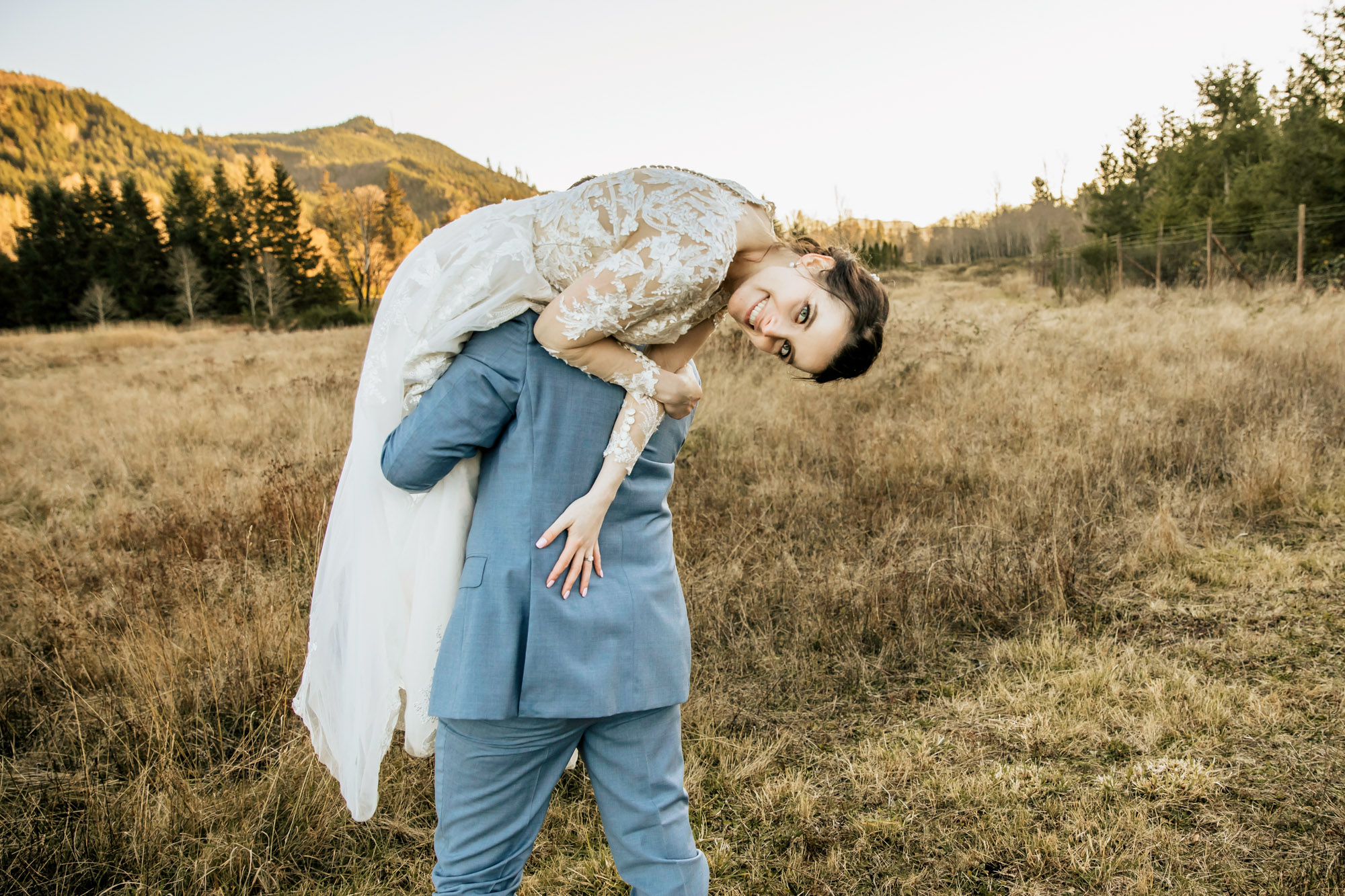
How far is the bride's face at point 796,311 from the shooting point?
4.36 feet

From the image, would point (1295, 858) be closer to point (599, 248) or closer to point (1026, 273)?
point (599, 248)

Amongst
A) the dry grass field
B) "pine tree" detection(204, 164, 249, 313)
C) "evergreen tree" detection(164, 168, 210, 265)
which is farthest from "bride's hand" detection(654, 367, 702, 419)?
"evergreen tree" detection(164, 168, 210, 265)

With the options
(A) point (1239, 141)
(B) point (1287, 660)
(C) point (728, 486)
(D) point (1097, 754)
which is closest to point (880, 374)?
(C) point (728, 486)

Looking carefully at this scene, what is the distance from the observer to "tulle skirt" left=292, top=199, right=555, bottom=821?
1254 millimetres

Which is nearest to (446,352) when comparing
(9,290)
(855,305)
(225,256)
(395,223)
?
(855,305)

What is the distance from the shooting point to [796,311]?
52.5 inches

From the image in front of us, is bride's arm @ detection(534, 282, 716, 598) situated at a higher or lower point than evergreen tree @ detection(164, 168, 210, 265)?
lower

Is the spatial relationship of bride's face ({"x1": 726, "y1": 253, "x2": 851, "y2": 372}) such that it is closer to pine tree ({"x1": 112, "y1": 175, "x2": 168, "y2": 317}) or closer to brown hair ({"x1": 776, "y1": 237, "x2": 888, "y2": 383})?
brown hair ({"x1": 776, "y1": 237, "x2": 888, "y2": 383})

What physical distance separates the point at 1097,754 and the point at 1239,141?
3486 centimetres

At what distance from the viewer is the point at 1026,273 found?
33.5 m

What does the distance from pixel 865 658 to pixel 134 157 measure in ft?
482

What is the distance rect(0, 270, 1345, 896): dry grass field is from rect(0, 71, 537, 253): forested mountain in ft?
223

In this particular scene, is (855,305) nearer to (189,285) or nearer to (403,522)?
(403,522)

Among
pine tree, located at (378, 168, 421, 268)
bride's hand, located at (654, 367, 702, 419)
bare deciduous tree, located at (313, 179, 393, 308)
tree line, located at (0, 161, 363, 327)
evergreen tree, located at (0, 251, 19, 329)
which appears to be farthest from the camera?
bare deciduous tree, located at (313, 179, 393, 308)
